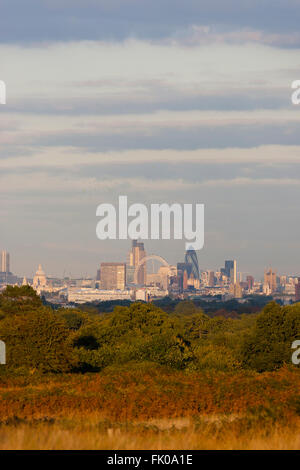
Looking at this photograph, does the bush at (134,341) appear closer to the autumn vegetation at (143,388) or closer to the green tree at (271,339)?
the autumn vegetation at (143,388)

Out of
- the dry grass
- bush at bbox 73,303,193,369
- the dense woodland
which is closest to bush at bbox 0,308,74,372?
the dense woodland

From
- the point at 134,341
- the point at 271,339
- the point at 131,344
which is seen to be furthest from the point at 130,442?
the point at 271,339

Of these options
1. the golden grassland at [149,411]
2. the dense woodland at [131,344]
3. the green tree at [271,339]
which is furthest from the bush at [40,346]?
the green tree at [271,339]

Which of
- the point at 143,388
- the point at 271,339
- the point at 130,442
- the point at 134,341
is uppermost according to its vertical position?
the point at 271,339

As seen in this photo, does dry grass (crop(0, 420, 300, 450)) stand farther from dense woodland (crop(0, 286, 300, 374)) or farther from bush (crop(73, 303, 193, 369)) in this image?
bush (crop(73, 303, 193, 369))

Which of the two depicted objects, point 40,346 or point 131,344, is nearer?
point 40,346

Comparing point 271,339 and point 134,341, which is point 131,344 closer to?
point 134,341

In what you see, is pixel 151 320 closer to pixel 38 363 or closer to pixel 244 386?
pixel 38 363

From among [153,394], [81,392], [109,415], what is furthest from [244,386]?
[109,415]
